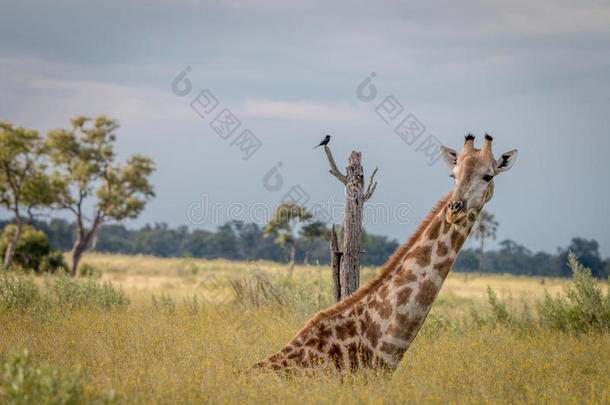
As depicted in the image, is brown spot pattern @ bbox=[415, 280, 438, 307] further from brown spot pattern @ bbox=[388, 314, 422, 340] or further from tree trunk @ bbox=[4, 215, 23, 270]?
tree trunk @ bbox=[4, 215, 23, 270]

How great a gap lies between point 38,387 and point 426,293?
4129 mm

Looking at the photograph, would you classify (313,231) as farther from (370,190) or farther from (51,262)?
(370,190)

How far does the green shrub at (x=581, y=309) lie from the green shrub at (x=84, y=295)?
11027 mm

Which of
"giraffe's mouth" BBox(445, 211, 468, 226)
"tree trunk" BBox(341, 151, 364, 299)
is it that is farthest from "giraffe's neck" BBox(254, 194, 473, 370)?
"tree trunk" BBox(341, 151, 364, 299)

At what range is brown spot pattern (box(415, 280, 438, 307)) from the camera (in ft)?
19.8

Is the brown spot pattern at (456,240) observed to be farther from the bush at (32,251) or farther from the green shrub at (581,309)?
the bush at (32,251)

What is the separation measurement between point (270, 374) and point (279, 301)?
8.39 meters

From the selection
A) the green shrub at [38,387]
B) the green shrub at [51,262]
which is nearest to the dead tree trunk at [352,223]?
the green shrub at [38,387]

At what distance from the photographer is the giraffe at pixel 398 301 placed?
19.7 ft

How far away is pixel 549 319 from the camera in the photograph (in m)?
12.9

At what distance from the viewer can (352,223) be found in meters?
9.31

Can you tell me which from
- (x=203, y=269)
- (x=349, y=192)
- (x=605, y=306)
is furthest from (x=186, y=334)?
(x=203, y=269)

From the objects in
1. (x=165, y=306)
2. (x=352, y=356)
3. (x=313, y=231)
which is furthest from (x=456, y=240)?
(x=313, y=231)

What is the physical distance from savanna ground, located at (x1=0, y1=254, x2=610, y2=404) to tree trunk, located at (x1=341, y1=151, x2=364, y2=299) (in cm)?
163
